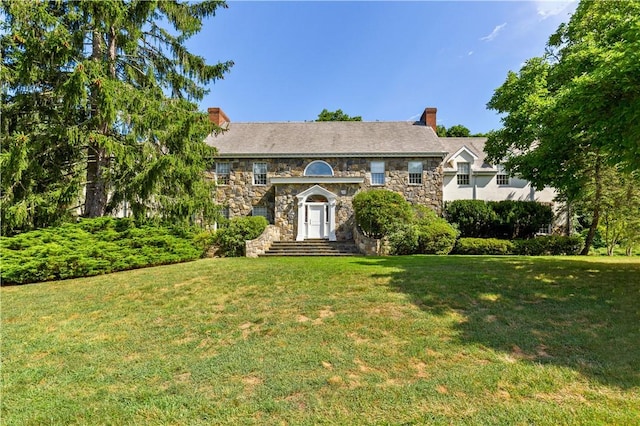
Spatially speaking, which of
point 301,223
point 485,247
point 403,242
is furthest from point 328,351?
point 485,247

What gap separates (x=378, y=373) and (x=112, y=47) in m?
14.0

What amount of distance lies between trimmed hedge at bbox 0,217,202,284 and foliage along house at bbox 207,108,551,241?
23.5 feet

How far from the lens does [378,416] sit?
311 centimetres

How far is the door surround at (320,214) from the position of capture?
18.1 meters

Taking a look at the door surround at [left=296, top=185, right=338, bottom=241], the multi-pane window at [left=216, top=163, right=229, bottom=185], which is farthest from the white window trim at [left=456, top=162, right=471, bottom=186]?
the multi-pane window at [left=216, top=163, right=229, bottom=185]

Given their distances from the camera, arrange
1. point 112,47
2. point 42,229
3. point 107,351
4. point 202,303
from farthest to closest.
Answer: point 112,47 < point 42,229 < point 202,303 < point 107,351

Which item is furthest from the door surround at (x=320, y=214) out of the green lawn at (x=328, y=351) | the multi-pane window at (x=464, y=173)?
the multi-pane window at (x=464, y=173)

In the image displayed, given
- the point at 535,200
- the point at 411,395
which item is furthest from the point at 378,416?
the point at 535,200

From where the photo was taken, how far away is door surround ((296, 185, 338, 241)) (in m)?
18.1

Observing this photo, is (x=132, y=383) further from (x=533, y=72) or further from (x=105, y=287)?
(x=533, y=72)

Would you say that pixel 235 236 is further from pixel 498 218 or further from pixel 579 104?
pixel 498 218

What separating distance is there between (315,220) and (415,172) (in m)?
7.03

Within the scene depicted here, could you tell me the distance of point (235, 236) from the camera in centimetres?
1450

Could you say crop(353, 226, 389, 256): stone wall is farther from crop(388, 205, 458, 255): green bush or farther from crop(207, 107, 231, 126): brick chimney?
crop(207, 107, 231, 126): brick chimney
